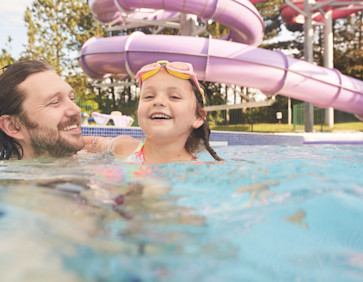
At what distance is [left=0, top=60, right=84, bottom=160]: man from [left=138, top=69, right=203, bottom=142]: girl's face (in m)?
0.60

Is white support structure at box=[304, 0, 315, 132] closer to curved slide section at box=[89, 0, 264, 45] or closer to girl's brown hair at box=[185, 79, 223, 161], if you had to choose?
curved slide section at box=[89, 0, 264, 45]

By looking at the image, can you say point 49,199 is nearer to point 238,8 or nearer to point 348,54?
point 238,8

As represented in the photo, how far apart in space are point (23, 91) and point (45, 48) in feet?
73.3

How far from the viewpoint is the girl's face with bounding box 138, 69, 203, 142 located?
2578mm

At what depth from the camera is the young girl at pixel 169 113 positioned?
2595mm

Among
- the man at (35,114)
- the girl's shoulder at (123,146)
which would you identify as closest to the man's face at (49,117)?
the man at (35,114)

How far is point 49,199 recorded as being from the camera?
1.32 m

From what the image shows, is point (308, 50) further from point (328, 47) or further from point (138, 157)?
point (138, 157)

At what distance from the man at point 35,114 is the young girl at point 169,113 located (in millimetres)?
588

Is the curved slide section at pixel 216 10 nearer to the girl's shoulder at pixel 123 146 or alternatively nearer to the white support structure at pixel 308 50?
the white support structure at pixel 308 50

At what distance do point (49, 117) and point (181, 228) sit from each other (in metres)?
1.85

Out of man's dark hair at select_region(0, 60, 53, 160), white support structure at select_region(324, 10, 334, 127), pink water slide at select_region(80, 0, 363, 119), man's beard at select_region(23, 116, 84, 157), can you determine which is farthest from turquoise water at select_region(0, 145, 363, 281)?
white support structure at select_region(324, 10, 334, 127)

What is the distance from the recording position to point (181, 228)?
1105mm

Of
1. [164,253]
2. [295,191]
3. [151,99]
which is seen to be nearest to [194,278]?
[164,253]
